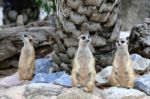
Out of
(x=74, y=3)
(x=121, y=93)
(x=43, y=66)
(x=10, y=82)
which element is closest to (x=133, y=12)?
(x=43, y=66)

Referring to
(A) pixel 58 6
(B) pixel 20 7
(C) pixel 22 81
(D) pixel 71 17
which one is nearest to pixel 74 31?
(D) pixel 71 17

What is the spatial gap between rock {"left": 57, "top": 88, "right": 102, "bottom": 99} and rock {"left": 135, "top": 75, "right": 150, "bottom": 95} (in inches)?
18.3

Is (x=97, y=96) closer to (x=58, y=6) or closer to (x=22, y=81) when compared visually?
(x=22, y=81)

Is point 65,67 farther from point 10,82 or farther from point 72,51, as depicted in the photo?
point 10,82

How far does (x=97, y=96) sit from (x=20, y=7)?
12.2 feet

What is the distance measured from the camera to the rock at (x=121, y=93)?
3.90m

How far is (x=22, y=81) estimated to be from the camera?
14.5 feet

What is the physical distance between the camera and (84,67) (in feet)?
13.2

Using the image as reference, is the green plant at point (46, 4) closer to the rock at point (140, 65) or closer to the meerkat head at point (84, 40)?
the rock at point (140, 65)

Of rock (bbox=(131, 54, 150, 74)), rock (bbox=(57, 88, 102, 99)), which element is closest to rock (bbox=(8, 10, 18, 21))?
rock (bbox=(131, 54, 150, 74))

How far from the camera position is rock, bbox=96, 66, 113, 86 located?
426 centimetres

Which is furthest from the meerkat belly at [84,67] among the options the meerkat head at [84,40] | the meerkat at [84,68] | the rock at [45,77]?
the rock at [45,77]

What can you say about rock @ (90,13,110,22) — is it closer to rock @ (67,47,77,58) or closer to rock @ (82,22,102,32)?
rock @ (82,22,102,32)

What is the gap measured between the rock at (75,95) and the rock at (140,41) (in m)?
1.31
